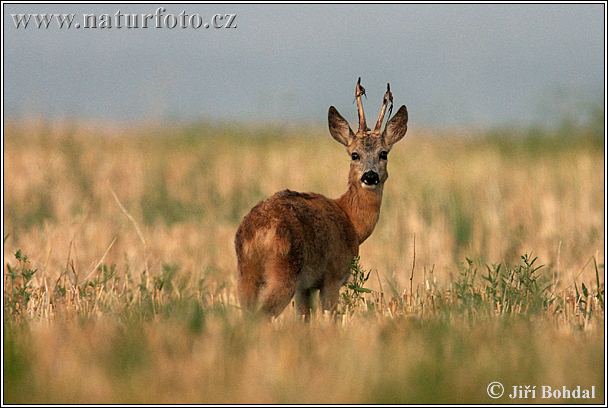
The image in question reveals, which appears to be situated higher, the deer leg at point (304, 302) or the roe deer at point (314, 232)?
the roe deer at point (314, 232)

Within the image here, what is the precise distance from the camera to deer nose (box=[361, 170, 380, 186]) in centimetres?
826

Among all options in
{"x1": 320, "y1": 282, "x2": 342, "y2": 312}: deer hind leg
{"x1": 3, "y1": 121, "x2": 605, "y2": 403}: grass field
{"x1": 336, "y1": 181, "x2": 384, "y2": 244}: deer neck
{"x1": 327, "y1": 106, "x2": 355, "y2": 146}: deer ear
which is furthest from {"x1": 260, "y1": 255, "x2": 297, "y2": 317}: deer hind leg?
{"x1": 327, "y1": 106, "x2": 355, "y2": 146}: deer ear

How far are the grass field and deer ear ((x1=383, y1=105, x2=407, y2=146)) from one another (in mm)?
1076

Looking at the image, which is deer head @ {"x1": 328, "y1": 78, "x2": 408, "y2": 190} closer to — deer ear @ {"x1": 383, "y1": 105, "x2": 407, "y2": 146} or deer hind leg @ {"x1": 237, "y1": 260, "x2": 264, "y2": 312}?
deer ear @ {"x1": 383, "y1": 105, "x2": 407, "y2": 146}

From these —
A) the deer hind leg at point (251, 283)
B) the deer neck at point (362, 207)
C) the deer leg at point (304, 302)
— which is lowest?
the deer leg at point (304, 302)

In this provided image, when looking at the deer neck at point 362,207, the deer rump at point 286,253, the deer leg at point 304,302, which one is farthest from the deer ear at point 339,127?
the deer leg at point 304,302

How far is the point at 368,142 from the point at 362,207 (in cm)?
53

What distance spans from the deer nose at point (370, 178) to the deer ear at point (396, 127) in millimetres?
392

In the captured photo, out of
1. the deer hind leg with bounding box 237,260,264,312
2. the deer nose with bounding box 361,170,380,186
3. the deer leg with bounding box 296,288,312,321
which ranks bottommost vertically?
the deer leg with bounding box 296,288,312,321

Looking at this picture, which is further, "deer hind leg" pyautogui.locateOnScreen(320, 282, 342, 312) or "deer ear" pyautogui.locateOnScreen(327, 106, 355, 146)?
"deer ear" pyautogui.locateOnScreen(327, 106, 355, 146)

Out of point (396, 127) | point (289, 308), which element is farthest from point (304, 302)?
point (396, 127)

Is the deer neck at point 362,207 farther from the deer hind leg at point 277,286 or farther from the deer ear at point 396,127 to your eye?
the deer hind leg at point 277,286

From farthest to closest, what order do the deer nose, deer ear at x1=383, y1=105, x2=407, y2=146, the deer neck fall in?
deer ear at x1=383, y1=105, x2=407, y2=146, the deer neck, the deer nose

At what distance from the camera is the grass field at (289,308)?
4891 millimetres
